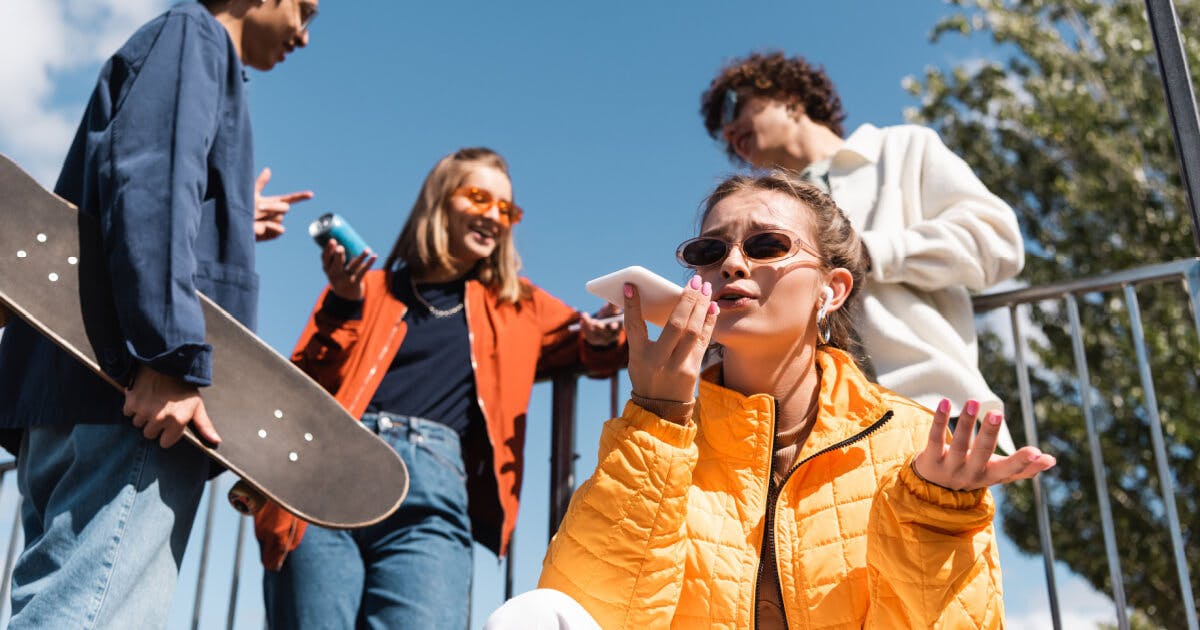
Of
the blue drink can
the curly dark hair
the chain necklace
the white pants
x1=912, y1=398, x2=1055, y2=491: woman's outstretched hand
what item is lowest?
the white pants

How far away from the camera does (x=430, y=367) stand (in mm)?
3199

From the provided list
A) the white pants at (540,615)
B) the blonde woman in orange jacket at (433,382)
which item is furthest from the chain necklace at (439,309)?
the white pants at (540,615)

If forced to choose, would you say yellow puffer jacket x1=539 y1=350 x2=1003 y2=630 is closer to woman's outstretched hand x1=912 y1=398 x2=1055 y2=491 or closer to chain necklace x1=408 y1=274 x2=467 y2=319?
woman's outstretched hand x1=912 y1=398 x2=1055 y2=491

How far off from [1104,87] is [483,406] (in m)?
12.0

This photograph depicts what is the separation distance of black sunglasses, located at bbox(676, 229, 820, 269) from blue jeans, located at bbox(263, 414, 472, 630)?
3.69 feet

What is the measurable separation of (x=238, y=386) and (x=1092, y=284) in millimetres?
2647

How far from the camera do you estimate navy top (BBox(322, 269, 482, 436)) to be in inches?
121

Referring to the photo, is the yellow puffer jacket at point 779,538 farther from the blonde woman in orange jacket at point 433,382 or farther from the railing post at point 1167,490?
the railing post at point 1167,490

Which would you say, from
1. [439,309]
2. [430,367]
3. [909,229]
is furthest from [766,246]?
[439,309]

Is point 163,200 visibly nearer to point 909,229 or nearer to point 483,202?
point 483,202

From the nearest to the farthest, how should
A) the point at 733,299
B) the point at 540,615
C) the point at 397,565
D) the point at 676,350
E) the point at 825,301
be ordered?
the point at 540,615 < the point at 676,350 < the point at 733,299 < the point at 825,301 < the point at 397,565

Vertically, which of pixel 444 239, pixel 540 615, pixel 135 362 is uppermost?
pixel 444 239

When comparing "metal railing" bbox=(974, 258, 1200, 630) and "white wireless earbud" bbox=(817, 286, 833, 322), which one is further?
"metal railing" bbox=(974, 258, 1200, 630)

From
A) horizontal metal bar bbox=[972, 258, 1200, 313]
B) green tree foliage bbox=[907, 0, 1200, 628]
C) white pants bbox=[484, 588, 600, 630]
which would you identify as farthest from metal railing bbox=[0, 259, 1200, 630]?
green tree foliage bbox=[907, 0, 1200, 628]
